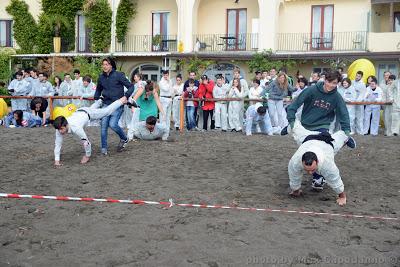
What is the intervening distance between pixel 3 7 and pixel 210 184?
94.6 ft

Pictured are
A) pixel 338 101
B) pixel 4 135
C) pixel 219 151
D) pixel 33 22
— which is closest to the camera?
pixel 338 101

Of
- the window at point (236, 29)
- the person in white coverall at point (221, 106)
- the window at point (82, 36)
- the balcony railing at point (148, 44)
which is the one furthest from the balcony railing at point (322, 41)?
the person in white coverall at point (221, 106)

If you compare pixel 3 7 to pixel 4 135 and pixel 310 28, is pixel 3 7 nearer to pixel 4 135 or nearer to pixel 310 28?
pixel 310 28

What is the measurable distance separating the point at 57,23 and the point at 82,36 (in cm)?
159

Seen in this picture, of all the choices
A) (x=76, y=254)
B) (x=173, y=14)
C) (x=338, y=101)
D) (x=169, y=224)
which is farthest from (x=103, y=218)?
(x=173, y=14)

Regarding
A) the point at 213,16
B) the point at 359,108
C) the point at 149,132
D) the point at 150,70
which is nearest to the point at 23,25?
the point at 150,70

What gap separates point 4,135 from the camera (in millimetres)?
13930

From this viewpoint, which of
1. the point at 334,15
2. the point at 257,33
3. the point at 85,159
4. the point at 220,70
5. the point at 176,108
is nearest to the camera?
the point at 85,159

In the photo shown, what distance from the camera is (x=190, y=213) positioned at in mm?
6406

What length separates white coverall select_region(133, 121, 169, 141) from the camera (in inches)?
477

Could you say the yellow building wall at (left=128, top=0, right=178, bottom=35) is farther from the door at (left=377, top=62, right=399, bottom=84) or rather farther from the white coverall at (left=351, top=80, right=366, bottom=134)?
the white coverall at (left=351, top=80, right=366, bottom=134)

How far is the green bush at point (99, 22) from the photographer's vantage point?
1189 inches

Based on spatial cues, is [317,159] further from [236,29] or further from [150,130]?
[236,29]

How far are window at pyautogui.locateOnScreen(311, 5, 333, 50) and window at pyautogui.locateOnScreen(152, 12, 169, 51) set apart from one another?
8018mm
